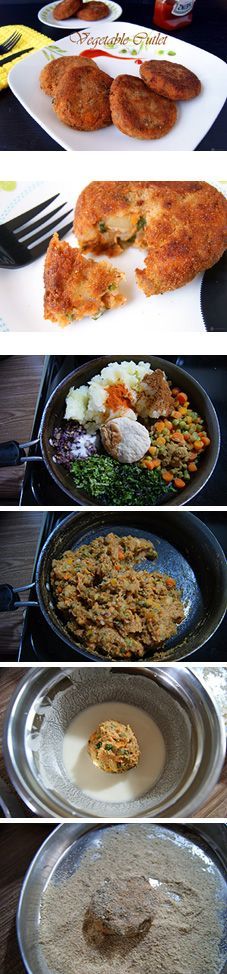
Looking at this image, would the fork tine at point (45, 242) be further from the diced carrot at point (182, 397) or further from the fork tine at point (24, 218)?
the diced carrot at point (182, 397)

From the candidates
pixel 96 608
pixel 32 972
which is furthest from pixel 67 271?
pixel 32 972

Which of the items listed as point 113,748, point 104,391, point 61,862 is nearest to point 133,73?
point 104,391

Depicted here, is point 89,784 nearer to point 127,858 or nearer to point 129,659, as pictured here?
point 127,858

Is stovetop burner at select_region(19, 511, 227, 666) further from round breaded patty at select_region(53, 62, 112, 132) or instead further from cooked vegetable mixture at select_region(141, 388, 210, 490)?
round breaded patty at select_region(53, 62, 112, 132)

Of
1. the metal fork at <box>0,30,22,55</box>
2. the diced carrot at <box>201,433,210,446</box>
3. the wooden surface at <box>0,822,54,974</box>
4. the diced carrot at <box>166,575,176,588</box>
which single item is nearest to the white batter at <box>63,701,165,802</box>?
the wooden surface at <box>0,822,54,974</box>

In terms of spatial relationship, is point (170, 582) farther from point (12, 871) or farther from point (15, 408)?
point (12, 871)

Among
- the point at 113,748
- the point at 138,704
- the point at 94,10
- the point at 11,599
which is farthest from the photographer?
the point at 138,704
